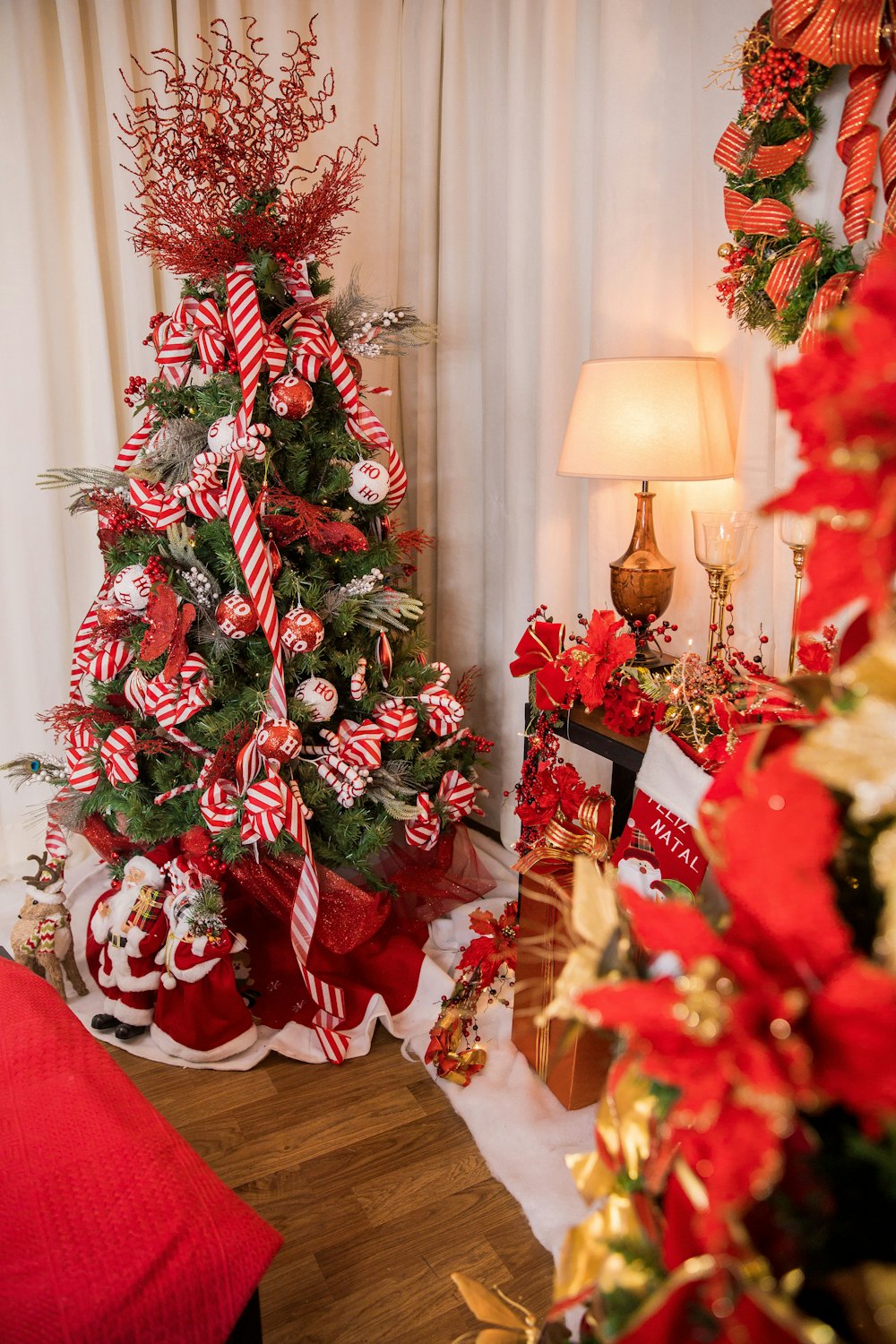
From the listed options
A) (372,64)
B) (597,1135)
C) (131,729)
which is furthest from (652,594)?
(372,64)

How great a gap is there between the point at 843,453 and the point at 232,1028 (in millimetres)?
1979

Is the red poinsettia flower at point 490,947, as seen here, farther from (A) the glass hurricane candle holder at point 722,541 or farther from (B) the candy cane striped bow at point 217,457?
(B) the candy cane striped bow at point 217,457

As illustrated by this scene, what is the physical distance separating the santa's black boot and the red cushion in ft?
3.23

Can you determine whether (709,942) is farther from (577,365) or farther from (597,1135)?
(577,365)

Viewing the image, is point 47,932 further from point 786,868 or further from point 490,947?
point 786,868

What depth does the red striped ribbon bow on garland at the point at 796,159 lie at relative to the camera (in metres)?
1.51

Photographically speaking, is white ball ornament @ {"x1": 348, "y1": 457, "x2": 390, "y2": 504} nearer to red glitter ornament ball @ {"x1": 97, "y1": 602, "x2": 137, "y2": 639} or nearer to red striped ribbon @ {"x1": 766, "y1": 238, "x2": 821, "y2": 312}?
red glitter ornament ball @ {"x1": 97, "y1": 602, "x2": 137, "y2": 639}

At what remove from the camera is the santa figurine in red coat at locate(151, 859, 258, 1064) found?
6.52 feet

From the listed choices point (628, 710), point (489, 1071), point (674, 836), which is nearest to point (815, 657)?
point (674, 836)

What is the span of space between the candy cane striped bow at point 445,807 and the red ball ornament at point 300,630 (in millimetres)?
476

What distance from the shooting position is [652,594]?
206cm

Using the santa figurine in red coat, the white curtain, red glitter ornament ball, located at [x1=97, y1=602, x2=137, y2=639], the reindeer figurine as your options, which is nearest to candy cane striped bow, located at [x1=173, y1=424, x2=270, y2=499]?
red glitter ornament ball, located at [x1=97, y1=602, x2=137, y2=639]

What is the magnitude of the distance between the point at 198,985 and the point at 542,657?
105cm

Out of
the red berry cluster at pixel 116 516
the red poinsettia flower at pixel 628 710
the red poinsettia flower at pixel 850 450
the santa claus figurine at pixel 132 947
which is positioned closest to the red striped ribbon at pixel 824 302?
the red poinsettia flower at pixel 628 710
